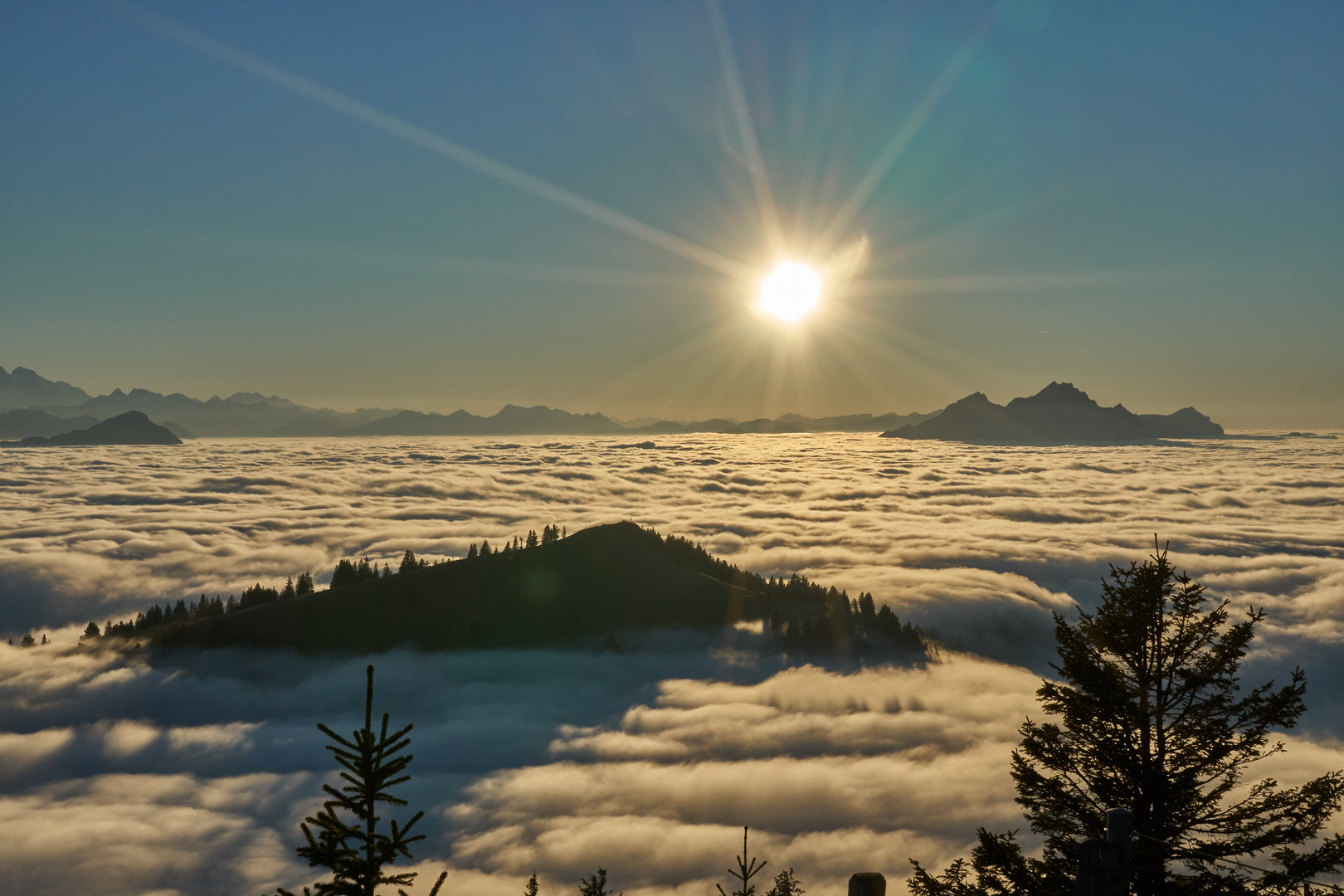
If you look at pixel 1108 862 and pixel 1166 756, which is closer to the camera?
pixel 1108 862

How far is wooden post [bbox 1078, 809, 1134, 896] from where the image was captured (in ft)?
28.7

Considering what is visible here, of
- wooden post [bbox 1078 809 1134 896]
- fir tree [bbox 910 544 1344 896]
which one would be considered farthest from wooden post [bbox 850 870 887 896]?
fir tree [bbox 910 544 1344 896]

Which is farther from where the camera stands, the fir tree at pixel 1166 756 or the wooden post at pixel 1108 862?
the fir tree at pixel 1166 756

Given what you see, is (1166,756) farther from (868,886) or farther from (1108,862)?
(868,886)

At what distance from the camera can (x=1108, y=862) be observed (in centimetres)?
880

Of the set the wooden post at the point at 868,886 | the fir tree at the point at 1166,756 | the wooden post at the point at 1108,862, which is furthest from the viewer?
the fir tree at the point at 1166,756

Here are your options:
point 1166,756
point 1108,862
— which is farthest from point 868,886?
point 1166,756

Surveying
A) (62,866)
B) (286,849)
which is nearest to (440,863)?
(286,849)

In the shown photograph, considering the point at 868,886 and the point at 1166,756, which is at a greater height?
the point at 868,886

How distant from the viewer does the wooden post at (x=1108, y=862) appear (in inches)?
345

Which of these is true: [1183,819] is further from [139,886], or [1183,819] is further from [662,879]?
[139,886]

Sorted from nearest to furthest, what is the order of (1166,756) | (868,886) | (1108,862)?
(868,886) → (1108,862) → (1166,756)

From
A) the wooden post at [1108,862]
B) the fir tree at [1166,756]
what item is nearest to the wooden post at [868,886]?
the wooden post at [1108,862]

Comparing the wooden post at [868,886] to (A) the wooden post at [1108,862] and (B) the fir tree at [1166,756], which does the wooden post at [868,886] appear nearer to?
(A) the wooden post at [1108,862]
